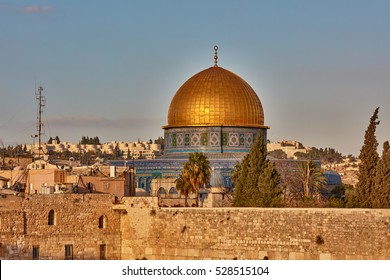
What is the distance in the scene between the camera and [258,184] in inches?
1150

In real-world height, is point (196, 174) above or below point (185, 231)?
above

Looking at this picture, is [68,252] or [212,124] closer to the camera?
[68,252]

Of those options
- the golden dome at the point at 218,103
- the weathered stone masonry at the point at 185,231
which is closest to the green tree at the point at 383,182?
the weathered stone masonry at the point at 185,231

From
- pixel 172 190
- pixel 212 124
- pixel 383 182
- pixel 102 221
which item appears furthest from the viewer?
pixel 212 124

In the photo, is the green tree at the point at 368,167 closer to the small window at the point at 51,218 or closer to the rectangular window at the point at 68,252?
the rectangular window at the point at 68,252

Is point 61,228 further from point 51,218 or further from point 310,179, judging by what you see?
point 310,179

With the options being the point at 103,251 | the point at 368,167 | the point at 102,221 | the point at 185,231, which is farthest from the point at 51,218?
the point at 368,167

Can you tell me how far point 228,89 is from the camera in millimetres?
43844

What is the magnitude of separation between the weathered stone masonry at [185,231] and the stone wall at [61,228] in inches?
0.9

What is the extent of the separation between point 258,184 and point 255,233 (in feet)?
10.9

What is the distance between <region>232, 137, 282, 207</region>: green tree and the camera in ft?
93.7

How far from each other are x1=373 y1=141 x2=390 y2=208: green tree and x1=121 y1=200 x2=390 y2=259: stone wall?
2.19 m
